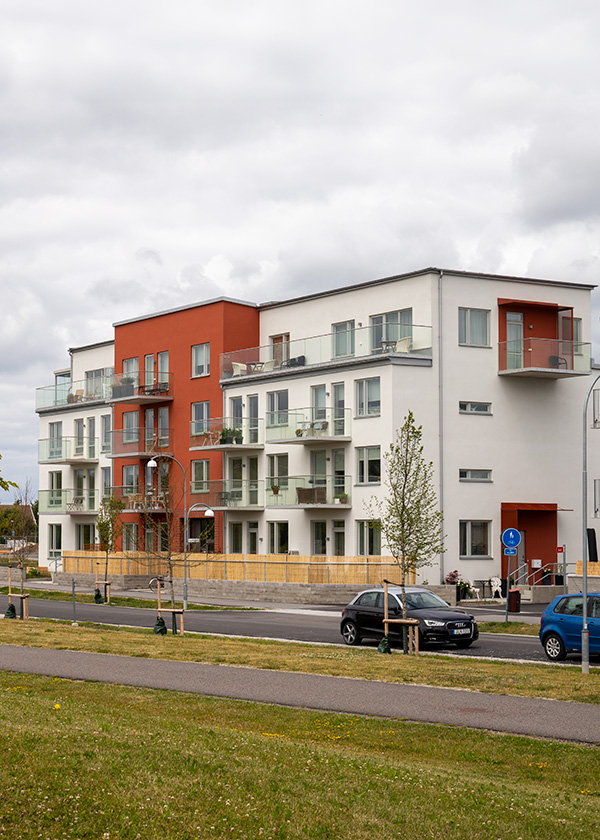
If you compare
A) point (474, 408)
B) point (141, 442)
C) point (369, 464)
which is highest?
point (474, 408)

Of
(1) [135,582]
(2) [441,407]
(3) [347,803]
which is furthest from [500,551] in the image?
(3) [347,803]

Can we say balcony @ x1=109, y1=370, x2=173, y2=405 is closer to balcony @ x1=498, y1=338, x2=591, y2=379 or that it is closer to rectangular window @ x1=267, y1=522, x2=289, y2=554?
rectangular window @ x1=267, y1=522, x2=289, y2=554

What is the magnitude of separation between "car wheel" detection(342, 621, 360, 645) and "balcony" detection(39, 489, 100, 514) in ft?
126

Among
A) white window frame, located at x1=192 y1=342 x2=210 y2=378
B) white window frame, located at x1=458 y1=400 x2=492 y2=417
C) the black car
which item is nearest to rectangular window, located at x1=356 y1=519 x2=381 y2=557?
white window frame, located at x1=458 y1=400 x2=492 y2=417

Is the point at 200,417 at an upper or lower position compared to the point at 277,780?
upper

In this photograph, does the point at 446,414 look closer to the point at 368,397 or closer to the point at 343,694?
the point at 368,397

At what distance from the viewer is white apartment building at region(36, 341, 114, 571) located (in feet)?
212

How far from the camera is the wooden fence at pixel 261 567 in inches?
1678

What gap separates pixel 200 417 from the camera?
2196 inches

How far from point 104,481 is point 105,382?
19.6ft

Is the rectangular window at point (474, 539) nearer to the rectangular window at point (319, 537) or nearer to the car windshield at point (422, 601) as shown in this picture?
the rectangular window at point (319, 537)

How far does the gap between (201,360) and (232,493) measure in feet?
27.4

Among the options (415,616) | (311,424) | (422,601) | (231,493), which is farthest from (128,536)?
(415,616)

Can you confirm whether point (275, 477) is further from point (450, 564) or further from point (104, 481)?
point (104, 481)
